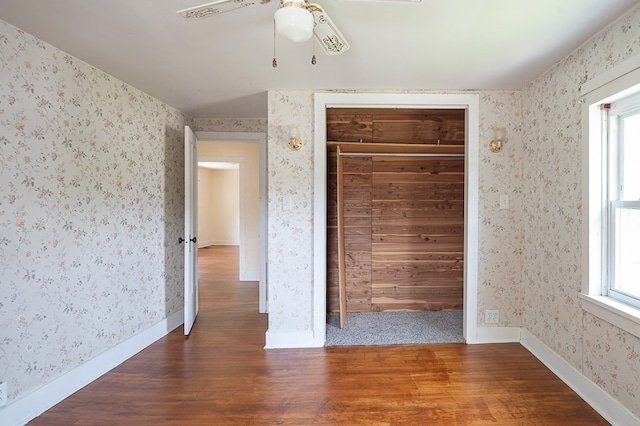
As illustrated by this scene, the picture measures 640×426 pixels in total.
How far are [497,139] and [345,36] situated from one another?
1626mm

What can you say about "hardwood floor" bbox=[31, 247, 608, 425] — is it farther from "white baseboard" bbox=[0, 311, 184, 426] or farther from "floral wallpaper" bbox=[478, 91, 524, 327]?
"floral wallpaper" bbox=[478, 91, 524, 327]

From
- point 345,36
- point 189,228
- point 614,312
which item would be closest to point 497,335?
point 614,312

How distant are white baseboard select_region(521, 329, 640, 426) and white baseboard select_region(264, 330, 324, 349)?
1.77 metres

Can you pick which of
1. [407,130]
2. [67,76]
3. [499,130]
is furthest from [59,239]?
[499,130]

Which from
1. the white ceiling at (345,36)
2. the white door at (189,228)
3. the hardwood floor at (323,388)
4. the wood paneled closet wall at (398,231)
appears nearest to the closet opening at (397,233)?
the wood paneled closet wall at (398,231)

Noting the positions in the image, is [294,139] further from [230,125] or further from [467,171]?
[467,171]

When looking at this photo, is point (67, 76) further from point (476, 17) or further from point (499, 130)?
point (499, 130)

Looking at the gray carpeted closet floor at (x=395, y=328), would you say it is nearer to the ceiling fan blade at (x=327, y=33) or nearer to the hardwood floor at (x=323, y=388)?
the hardwood floor at (x=323, y=388)

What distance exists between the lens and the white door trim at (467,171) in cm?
261

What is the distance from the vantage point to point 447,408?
1.83 m

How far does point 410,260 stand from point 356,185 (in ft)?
3.60

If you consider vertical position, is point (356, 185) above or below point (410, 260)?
above

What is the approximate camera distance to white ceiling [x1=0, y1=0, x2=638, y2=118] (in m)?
1.52

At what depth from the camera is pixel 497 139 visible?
8.32ft
